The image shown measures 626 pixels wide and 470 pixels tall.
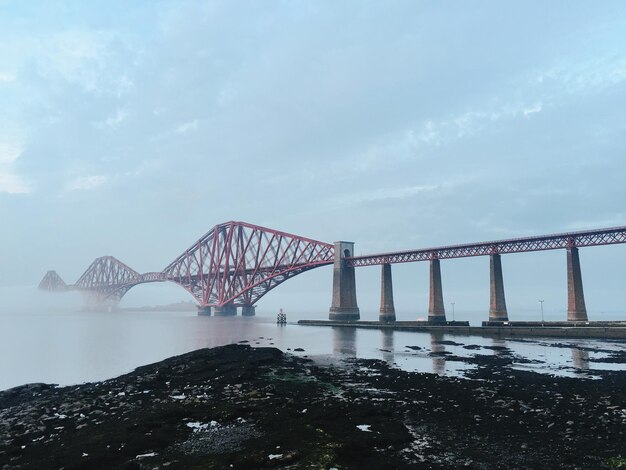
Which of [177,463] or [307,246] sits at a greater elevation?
[307,246]

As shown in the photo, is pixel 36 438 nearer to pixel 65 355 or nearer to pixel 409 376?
pixel 409 376

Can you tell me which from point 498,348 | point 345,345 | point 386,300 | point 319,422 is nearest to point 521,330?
point 498,348

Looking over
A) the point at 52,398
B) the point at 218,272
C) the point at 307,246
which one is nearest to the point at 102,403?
the point at 52,398

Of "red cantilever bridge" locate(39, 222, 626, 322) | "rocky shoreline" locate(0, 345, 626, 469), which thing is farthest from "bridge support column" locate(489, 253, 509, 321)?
"rocky shoreline" locate(0, 345, 626, 469)

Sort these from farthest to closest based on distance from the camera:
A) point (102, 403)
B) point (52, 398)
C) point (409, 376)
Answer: point (409, 376) < point (52, 398) < point (102, 403)

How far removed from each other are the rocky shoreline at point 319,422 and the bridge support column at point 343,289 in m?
71.9

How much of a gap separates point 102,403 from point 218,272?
129247 mm

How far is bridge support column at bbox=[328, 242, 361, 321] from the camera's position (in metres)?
95.0

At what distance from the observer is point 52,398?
20094 mm

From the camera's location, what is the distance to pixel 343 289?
97.2 metres

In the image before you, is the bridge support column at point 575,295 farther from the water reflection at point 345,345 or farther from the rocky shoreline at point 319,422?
the rocky shoreline at point 319,422

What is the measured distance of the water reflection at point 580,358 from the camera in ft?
88.4

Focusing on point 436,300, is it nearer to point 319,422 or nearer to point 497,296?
point 497,296

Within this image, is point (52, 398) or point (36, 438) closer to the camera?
point (36, 438)
